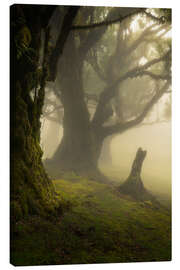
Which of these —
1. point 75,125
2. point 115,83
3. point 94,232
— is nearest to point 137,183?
point 94,232

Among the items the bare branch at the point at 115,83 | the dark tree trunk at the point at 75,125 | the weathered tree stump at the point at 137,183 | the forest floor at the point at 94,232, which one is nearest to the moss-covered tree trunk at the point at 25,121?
the forest floor at the point at 94,232

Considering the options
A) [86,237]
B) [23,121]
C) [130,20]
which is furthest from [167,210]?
[130,20]

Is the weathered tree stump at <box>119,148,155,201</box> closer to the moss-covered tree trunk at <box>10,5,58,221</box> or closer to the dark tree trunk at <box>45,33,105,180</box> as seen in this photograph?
the dark tree trunk at <box>45,33,105,180</box>

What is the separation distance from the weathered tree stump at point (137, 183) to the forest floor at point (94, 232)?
23 centimetres

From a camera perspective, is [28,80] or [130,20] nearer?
[28,80]

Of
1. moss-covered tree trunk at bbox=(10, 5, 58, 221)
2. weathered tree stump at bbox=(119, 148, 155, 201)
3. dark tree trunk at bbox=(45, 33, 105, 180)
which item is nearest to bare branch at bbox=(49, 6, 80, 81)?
moss-covered tree trunk at bbox=(10, 5, 58, 221)

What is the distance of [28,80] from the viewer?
15.3 feet

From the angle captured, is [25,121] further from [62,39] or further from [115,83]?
[115,83]

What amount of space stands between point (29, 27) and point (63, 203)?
3367mm

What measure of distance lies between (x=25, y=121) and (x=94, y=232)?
8.03 ft

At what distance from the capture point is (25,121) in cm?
454

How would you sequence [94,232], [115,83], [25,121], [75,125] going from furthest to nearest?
[75,125] → [115,83] → [94,232] → [25,121]

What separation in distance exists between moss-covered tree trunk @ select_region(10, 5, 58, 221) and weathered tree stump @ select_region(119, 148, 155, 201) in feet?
7.52
